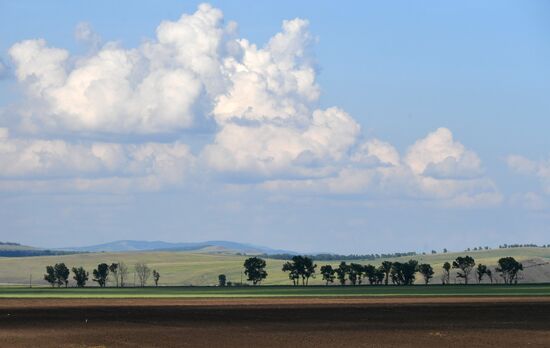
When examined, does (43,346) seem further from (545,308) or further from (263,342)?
(545,308)

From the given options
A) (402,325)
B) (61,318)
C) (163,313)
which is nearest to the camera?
(402,325)

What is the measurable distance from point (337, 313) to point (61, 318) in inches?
1082

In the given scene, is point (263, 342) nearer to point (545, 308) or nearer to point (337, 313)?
point (337, 313)

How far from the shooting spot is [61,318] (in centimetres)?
11062

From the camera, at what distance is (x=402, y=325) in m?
92.9

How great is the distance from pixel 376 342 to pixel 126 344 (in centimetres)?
1663

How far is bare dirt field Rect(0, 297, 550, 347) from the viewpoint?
251 feet

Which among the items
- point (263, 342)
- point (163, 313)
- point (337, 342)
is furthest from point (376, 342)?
point (163, 313)

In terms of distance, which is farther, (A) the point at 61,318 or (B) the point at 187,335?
(A) the point at 61,318

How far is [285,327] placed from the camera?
303ft

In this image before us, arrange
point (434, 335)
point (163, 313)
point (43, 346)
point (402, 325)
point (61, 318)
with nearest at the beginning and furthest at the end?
point (43, 346), point (434, 335), point (402, 325), point (61, 318), point (163, 313)

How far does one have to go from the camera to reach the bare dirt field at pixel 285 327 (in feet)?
251

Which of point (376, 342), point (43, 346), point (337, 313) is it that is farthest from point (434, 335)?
point (337, 313)

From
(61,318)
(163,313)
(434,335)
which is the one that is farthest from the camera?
(163,313)
